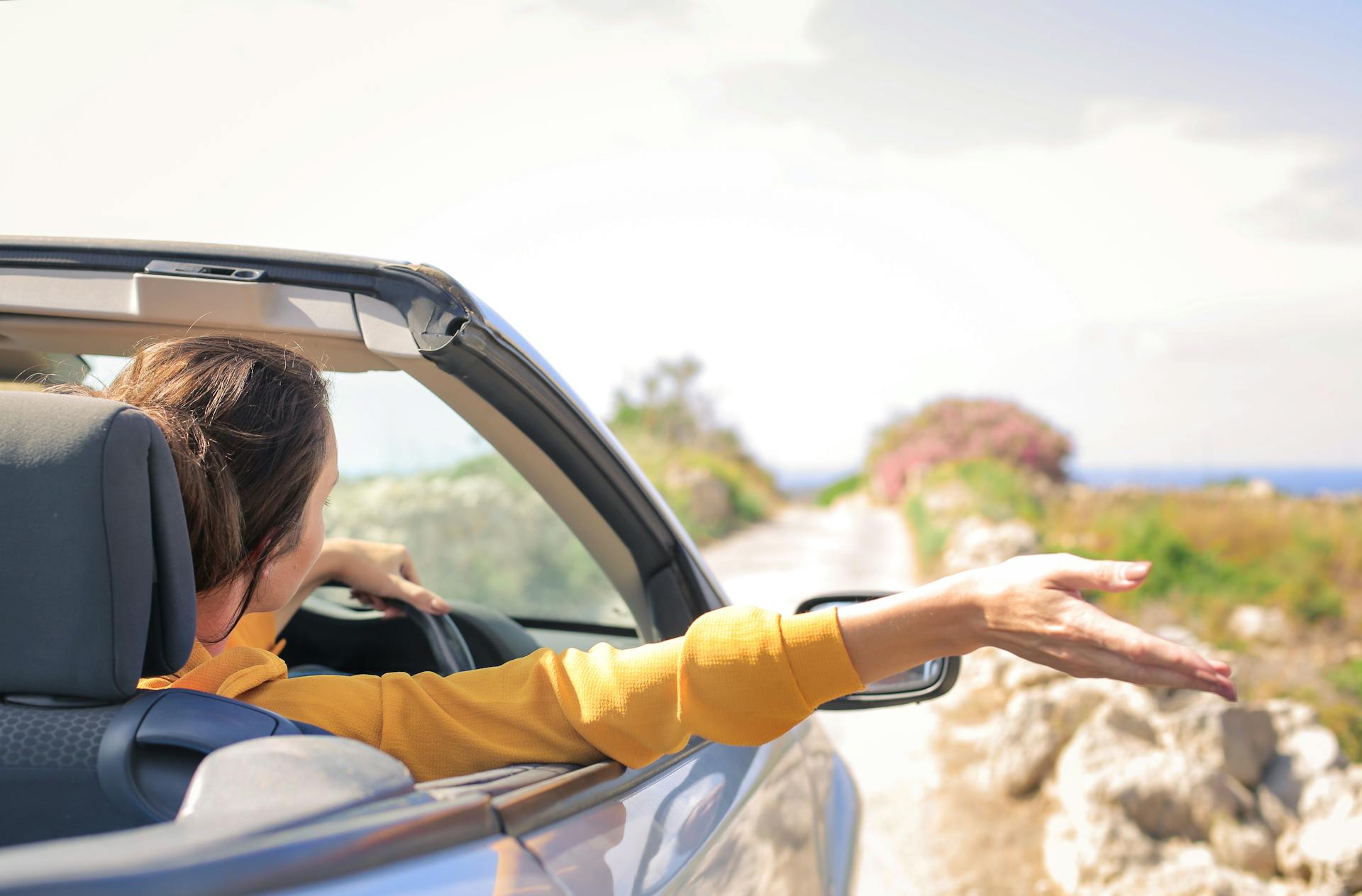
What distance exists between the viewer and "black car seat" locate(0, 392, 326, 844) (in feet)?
3.53

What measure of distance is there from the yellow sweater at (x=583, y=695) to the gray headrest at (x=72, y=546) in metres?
0.26

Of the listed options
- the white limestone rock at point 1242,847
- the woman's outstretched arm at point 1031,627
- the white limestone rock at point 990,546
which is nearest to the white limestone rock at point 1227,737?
the white limestone rock at point 1242,847

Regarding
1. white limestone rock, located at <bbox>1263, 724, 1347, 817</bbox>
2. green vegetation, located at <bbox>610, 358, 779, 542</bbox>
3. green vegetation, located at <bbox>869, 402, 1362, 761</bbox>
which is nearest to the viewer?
white limestone rock, located at <bbox>1263, 724, 1347, 817</bbox>

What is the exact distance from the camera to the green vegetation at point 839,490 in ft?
105

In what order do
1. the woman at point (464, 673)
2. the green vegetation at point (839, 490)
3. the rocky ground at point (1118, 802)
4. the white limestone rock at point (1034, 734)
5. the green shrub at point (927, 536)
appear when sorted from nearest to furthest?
the woman at point (464, 673), the rocky ground at point (1118, 802), the white limestone rock at point (1034, 734), the green shrub at point (927, 536), the green vegetation at point (839, 490)

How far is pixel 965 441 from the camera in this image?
21984mm

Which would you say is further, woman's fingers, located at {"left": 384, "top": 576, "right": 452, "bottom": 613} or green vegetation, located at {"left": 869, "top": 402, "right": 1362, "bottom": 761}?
green vegetation, located at {"left": 869, "top": 402, "right": 1362, "bottom": 761}

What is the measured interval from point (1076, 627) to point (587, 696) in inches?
26.1

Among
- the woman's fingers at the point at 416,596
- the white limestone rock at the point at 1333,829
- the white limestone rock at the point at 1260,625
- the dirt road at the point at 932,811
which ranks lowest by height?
the dirt road at the point at 932,811

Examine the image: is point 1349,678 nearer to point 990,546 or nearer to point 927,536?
point 990,546

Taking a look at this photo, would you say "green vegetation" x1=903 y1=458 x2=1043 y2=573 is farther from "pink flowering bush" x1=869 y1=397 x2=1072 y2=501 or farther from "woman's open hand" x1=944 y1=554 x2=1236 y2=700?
"woman's open hand" x1=944 y1=554 x2=1236 y2=700

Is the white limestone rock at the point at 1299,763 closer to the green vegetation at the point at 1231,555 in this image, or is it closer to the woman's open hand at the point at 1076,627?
the green vegetation at the point at 1231,555

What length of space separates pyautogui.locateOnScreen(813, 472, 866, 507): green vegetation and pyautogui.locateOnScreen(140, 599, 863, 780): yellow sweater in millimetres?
29848

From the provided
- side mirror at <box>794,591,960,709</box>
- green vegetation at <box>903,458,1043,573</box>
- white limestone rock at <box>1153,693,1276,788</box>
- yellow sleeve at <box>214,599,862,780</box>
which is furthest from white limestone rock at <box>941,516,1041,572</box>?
yellow sleeve at <box>214,599,862,780</box>
